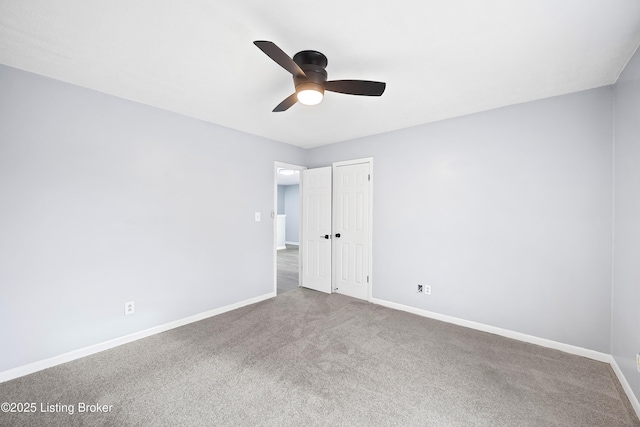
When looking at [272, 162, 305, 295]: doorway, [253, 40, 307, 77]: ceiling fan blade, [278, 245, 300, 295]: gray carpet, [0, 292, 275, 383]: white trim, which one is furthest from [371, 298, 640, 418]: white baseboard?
[272, 162, 305, 295]: doorway

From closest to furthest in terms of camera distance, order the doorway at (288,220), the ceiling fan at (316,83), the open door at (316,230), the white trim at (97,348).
Answer: the ceiling fan at (316,83)
the white trim at (97,348)
the open door at (316,230)
the doorway at (288,220)

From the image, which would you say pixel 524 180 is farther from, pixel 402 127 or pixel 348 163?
pixel 348 163

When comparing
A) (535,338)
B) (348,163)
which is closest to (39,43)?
(348,163)

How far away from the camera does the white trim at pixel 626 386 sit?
175cm

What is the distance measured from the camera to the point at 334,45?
5.89 feet

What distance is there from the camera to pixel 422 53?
6.19ft

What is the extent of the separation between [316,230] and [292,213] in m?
Result: 5.65

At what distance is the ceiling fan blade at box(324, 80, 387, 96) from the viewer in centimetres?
177

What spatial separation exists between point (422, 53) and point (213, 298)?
3.45 metres

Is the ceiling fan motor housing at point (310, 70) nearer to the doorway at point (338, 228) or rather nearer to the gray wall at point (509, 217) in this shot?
the gray wall at point (509, 217)

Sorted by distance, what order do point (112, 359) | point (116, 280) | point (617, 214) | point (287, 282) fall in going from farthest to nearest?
point (287, 282) → point (116, 280) → point (112, 359) → point (617, 214)

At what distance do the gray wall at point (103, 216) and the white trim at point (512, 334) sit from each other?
243 centimetres

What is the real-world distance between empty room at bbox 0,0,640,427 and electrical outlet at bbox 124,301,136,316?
1.8 inches

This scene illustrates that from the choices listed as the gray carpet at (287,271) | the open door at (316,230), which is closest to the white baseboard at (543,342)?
the open door at (316,230)
